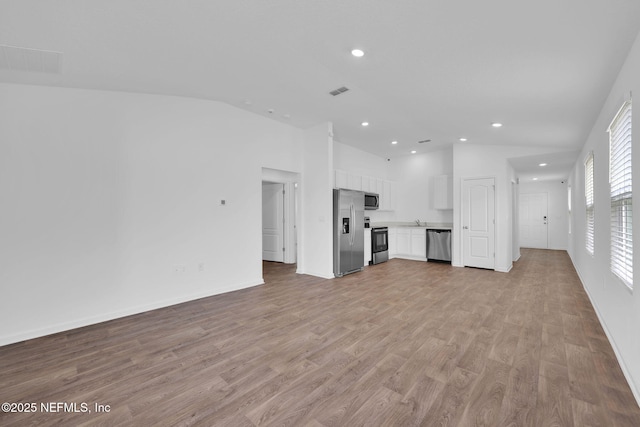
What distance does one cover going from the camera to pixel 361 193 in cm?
629

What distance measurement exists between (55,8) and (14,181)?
1.95 m

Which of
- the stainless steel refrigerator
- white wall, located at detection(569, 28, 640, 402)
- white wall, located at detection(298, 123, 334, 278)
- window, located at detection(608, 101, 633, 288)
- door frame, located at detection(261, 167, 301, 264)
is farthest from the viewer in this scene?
door frame, located at detection(261, 167, 301, 264)

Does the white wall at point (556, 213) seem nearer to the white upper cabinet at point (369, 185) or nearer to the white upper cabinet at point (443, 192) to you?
the white upper cabinet at point (443, 192)

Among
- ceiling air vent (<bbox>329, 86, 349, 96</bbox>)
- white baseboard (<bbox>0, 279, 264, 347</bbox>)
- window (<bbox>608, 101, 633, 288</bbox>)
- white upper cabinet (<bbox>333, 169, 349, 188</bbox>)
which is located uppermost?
ceiling air vent (<bbox>329, 86, 349, 96</bbox>)

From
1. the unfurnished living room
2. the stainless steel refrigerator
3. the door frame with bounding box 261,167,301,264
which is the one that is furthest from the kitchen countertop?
the door frame with bounding box 261,167,301,264

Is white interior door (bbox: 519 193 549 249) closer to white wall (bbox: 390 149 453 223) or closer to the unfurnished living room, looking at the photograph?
white wall (bbox: 390 149 453 223)

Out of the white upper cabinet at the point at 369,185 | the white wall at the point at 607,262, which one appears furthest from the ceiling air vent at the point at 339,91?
the white wall at the point at 607,262

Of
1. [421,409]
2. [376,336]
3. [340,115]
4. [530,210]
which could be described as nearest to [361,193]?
[340,115]

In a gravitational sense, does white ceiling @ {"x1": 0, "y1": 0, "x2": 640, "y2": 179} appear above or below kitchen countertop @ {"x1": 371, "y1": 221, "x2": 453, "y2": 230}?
above

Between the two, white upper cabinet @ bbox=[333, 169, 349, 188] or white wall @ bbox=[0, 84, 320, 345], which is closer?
white wall @ bbox=[0, 84, 320, 345]

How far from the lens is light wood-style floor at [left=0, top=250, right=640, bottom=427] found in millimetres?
1806

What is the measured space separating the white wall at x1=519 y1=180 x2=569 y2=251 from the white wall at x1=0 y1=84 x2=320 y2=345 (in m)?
10.5

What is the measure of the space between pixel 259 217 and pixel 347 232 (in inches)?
73.6

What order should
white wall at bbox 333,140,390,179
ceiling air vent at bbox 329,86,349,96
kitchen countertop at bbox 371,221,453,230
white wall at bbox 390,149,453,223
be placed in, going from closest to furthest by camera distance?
ceiling air vent at bbox 329,86,349,96
white wall at bbox 333,140,390,179
kitchen countertop at bbox 371,221,453,230
white wall at bbox 390,149,453,223
